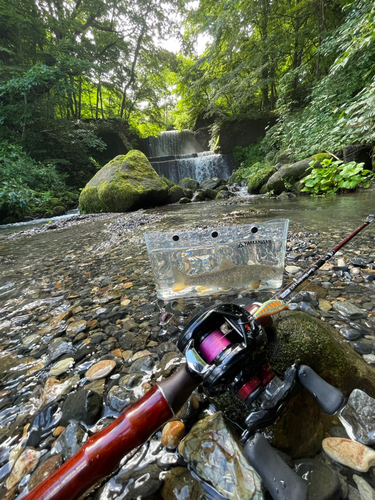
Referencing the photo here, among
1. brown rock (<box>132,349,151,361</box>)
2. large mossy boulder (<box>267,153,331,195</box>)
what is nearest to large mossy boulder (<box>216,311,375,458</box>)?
brown rock (<box>132,349,151,361</box>)

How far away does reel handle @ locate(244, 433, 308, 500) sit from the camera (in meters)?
0.62

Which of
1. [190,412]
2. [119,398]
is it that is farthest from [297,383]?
[119,398]

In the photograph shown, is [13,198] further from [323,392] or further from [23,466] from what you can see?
[323,392]

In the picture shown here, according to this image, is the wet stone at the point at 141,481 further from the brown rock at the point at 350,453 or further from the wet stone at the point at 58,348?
the wet stone at the point at 58,348

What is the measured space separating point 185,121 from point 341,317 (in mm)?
27010

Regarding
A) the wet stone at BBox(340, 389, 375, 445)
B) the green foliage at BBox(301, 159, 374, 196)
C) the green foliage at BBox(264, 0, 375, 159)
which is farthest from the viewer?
the green foliage at BBox(301, 159, 374, 196)

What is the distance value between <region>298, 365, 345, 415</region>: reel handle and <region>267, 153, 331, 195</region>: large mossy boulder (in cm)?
899

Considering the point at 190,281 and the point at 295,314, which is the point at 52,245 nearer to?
the point at 190,281

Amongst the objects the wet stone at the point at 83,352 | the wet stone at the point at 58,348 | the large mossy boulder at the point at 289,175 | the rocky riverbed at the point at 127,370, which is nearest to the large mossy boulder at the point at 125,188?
the large mossy boulder at the point at 289,175

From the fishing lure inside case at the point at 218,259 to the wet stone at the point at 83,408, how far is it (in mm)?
1035

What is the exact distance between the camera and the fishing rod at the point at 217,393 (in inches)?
22.4

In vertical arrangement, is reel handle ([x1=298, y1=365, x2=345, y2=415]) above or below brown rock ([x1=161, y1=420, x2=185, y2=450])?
above

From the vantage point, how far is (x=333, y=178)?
738 cm

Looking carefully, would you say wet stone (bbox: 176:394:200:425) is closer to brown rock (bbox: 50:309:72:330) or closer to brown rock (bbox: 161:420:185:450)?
brown rock (bbox: 161:420:185:450)
